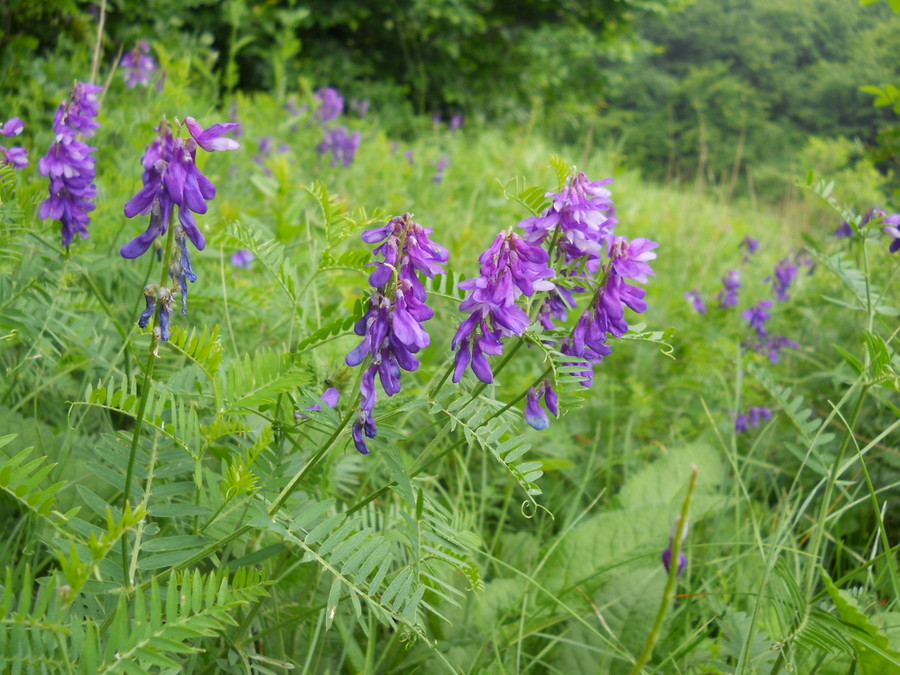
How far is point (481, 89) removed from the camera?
8.98 metres

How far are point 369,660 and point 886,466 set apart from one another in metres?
1.90

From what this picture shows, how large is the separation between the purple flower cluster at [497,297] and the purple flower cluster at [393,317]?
0.08 metres

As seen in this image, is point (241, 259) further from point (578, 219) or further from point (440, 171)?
point (440, 171)

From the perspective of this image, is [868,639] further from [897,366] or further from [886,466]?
[886,466]

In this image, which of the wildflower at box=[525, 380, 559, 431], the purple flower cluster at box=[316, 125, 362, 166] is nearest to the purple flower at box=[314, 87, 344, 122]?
the purple flower cluster at box=[316, 125, 362, 166]

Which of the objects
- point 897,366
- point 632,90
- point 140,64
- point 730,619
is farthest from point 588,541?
point 632,90

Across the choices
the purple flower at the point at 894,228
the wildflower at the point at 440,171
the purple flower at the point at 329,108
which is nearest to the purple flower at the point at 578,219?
the purple flower at the point at 894,228

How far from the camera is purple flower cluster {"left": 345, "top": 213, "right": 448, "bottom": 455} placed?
3.50 ft

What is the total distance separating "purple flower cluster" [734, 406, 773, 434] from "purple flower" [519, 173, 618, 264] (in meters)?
1.84

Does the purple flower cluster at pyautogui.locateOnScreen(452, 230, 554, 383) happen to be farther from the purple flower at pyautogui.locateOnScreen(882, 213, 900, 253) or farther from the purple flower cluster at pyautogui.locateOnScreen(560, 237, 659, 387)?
the purple flower at pyautogui.locateOnScreen(882, 213, 900, 253)

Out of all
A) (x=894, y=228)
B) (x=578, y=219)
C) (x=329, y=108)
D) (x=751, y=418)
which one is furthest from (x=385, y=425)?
(x=329, y=108)

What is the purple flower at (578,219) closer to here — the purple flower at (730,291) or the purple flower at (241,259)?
the purple flower at (241,259)

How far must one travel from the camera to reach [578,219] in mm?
1260

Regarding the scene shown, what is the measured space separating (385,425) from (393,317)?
0.24 metres
